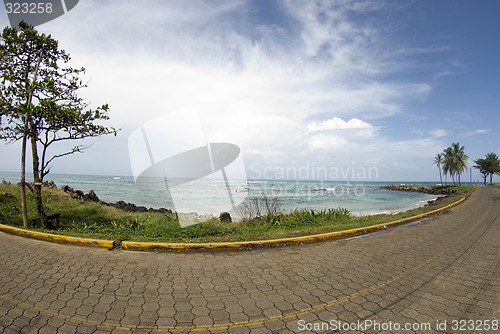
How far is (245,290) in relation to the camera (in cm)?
345

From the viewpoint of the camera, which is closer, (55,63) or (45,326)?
(45,326)

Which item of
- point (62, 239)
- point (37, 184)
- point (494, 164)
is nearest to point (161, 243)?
point (62, 239)

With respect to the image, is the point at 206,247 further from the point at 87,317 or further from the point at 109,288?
the point at 87,317

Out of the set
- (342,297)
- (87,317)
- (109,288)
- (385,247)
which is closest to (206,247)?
(109,288)

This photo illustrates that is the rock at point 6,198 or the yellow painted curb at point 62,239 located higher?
the rock at point 6,198

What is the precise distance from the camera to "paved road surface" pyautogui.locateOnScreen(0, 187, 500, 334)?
8.86 feet

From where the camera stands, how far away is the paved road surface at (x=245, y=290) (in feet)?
8.86

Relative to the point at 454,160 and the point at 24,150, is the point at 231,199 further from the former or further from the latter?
the point at 454,160

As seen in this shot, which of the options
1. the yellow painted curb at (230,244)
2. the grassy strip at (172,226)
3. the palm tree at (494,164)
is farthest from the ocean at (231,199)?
the palm tree at (494,164)

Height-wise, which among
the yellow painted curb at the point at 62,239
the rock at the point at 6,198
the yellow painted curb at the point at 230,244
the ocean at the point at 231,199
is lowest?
the ocean at the point at 231,199

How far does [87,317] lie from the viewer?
2711mm

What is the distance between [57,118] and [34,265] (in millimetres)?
4585

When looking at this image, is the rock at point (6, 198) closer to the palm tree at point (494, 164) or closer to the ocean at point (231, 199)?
the ocean at point (231, 199)

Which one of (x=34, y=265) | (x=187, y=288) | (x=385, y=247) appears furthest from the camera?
(x=385, y=247)
